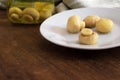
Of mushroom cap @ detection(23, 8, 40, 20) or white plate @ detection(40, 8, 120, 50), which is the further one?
mushroom cap @ detection(23, 8, 40, 20)

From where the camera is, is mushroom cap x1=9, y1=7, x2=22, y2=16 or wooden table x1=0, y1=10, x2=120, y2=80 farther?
mushroom cap x1=9, y1=7, x2=22, y2=16

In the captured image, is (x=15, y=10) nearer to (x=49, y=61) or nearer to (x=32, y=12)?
(x=32, y=12)

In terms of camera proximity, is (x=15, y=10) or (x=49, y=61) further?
(x=15, y=10)

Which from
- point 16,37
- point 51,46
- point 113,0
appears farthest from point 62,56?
point 113,0

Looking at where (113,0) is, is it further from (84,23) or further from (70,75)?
(70,75)

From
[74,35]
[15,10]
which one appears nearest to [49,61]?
[74,35]

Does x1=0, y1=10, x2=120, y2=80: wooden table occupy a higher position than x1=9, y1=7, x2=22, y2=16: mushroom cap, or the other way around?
x1=9, y1=7, x2=22, y2=16: mushroom cap
